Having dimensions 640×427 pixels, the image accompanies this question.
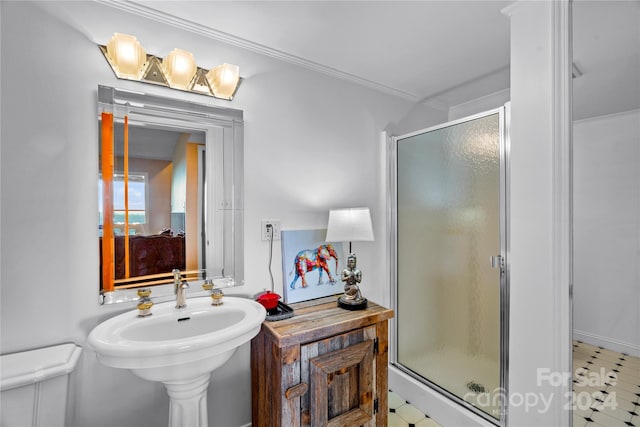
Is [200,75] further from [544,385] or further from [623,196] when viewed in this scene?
[544,385]

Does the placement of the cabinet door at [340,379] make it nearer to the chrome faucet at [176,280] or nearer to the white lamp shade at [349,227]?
the white lamp shade at [349,227]

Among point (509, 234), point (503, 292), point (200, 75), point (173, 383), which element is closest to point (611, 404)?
point (503, 292)

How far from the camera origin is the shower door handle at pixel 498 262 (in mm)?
1590

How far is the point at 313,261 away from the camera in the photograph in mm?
1959

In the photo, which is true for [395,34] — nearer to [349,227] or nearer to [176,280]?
[349,227]

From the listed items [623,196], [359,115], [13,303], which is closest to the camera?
[623,196]

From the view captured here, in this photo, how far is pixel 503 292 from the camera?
62.5 inches

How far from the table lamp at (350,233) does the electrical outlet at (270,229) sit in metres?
0.32

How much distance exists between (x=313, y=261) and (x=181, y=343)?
1.02 meters

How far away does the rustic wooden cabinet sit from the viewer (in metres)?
1.36

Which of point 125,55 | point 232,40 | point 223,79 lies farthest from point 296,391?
point 232,40

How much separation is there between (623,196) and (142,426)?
7.46ft

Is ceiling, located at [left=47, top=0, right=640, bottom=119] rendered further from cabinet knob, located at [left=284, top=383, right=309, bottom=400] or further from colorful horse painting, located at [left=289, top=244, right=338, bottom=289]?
cabinet knob, located at [left=284, top=383, right=309, bottom=400]

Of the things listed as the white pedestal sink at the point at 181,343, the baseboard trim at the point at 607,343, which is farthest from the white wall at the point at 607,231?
the white pedestal sink at the point at 181,343
